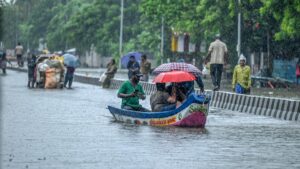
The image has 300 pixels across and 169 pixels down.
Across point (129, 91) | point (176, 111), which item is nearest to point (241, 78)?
point (129, 91)

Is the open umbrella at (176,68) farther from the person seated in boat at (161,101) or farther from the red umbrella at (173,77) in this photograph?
the person seated in boat at (161,101)

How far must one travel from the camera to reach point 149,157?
15.3m

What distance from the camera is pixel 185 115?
21688 millimetres

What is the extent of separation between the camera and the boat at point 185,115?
2153 cm

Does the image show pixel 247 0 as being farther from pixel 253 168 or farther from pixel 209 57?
pixel 253 168

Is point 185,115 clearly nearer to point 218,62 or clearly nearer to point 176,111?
point 176,111

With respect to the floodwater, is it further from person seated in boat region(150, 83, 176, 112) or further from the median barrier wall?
person seated in boat region(150, 83, 176, 112)

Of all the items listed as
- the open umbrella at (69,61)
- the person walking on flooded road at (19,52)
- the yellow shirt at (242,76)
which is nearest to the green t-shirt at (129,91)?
the yellow shirt at (242,76)

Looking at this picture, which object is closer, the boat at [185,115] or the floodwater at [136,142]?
the floodwater at [136,142]

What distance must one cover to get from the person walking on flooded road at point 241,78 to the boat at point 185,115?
29.5 feet

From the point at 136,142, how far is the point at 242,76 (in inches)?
537

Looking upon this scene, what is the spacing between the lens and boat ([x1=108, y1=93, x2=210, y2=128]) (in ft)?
70.6

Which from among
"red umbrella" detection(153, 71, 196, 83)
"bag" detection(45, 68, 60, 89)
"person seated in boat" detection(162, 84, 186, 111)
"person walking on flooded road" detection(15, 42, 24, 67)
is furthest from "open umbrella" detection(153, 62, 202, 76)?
"person walking on flooded road" detection(15, 42, 24, 67)

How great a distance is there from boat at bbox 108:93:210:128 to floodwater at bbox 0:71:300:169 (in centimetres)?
35
